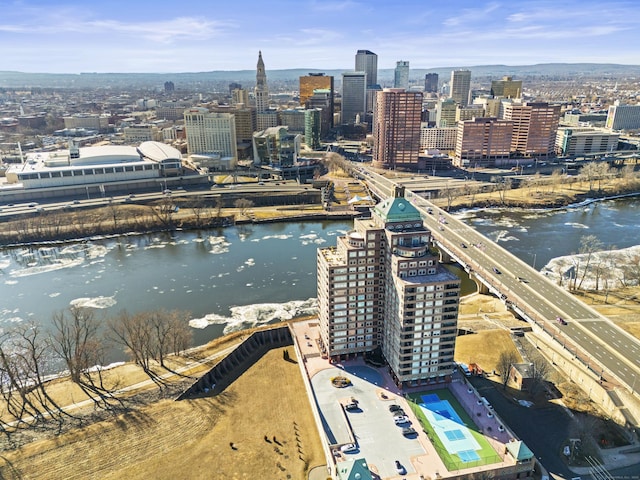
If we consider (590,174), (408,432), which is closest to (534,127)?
(590,174)

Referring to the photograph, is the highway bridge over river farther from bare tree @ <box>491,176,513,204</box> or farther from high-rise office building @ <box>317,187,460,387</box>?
bare tree @ <box>491,176,513,204</box>

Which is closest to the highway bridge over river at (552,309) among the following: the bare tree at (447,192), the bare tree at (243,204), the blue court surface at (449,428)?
the blue court surface at (449,428)

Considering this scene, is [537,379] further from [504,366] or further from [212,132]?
[212,132]

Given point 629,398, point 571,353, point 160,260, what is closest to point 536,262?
point 571,353

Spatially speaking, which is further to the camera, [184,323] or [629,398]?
[184,323]

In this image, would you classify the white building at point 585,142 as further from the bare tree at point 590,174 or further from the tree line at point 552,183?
the bare tree at point 590,174

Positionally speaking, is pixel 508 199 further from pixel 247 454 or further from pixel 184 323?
pixel 247 454
